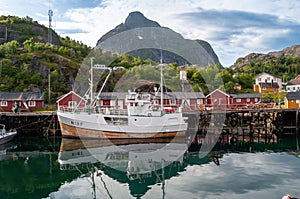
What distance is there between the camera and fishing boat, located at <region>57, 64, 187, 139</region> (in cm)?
2697

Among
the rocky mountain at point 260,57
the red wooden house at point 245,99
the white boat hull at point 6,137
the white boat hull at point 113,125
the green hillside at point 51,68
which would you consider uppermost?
the rocky mountain at point 260,57

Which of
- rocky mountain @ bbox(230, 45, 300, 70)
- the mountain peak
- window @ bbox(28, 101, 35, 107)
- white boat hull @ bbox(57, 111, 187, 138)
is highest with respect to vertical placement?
the mountain peak

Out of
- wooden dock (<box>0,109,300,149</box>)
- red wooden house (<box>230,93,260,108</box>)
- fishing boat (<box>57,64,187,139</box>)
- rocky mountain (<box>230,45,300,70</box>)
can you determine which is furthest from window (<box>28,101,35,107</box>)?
rocky mountain (<box>230,45,300,70</box>)

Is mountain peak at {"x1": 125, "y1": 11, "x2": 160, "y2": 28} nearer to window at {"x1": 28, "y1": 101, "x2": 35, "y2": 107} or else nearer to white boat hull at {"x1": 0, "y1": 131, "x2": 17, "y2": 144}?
window at {"x1": 28, "y1": 101, "x2": 35, "y2": 107}

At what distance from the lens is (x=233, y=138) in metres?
28.7

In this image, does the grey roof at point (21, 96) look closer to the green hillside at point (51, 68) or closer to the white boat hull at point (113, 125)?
the green hillside at point (51, 68)

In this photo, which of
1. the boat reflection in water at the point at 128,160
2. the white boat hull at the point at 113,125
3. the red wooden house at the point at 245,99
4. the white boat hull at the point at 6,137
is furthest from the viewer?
the red wooden house at the point at 245,99

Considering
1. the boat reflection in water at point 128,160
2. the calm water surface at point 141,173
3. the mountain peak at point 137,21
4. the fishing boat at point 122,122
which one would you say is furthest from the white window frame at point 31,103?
the mountain peak at point 137,21

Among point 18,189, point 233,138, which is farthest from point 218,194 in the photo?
point 233,138

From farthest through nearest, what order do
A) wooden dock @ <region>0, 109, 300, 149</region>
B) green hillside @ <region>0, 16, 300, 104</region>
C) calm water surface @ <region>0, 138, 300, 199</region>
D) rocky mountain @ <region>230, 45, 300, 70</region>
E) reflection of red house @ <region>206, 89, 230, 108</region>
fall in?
rocky mountain @ <region>230, 45, 300, 70</region>, green hillside @ <region>0, 16, 300, 104</region>, reflection of red house @ <region>206, 89, 230, 108</region>, wooden dock @ <region>0, 109, 300, 149</region>, calm water surface @ <region>0, 138, 300, 199</region>

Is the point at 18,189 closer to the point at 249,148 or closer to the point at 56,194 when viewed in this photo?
the point at 56,194

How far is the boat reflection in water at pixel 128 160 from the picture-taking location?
16156mm

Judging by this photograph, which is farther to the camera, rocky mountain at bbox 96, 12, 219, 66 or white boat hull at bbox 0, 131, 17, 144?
rocky mountain at bbox 96, 12, 219, 66

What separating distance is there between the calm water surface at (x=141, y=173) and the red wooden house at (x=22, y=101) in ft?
38.1
